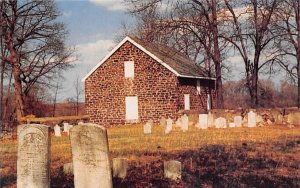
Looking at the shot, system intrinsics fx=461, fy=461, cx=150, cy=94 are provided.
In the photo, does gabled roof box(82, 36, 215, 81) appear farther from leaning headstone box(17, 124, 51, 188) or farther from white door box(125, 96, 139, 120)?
leaning headstone box(17, 124, 51, 188)

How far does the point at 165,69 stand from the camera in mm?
31516

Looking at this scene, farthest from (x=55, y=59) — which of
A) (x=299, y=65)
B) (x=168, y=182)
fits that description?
(x=168, y=182)

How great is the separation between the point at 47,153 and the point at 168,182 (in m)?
2.81

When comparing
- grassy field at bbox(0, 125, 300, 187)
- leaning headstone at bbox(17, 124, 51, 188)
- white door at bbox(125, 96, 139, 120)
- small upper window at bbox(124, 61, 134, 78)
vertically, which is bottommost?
grassy field at bbox(0, 125, 300, 187)

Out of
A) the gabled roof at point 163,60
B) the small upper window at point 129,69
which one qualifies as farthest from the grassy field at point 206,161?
the small upper window at point 129,69

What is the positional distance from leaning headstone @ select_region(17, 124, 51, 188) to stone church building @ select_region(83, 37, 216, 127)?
21875 mm

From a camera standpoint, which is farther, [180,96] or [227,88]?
[227,88]

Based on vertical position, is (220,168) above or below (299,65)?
below

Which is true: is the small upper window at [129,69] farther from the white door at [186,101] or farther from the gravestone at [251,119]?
the gravestone at [251,119]

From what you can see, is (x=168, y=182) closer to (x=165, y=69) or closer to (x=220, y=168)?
(x=220, y=168)

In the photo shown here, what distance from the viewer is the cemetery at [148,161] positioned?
30.3 ft

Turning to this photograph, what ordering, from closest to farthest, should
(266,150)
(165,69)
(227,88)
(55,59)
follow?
(266,150) → (165,69) → (55,59) → (227,88)

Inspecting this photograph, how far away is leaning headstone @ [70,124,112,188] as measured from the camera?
9.18 meters

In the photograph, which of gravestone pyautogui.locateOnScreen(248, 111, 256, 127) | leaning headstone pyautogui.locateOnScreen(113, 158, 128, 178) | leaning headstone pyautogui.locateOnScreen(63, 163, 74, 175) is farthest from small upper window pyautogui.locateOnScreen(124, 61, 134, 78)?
leaning headstone pyautogui.locateOnScreen(113, 158, 128, 178)
